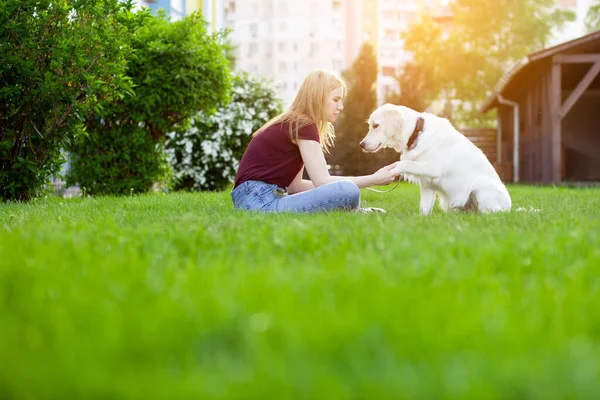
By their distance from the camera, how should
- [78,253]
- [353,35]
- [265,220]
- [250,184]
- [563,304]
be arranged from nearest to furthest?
[563,304] → [78,253] → [265,220] → [250,184] → [353,35]

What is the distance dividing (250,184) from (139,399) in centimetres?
479

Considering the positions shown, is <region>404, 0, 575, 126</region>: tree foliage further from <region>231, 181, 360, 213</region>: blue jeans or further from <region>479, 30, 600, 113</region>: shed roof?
<region>231, 181, 360, 213</region>: blue jeans

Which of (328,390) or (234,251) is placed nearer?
(328,390)

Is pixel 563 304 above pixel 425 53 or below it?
below

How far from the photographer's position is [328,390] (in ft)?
4.70

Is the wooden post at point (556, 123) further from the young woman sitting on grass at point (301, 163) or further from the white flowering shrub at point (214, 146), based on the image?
the young woman sitting on grass at point (301, 163)

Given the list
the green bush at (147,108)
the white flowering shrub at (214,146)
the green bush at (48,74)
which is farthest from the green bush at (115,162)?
the white flowering shrub at (214,146)

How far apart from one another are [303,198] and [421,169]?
103 centimetres

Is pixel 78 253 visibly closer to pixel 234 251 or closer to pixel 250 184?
pixel 234 251

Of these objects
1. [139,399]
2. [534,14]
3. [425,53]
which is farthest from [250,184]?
[534,14]

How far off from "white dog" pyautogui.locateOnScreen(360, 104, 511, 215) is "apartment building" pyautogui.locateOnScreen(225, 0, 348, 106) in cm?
6184

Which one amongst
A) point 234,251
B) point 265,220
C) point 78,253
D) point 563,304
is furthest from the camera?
point 265,220

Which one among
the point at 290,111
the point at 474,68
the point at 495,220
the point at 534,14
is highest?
the point at 534,14

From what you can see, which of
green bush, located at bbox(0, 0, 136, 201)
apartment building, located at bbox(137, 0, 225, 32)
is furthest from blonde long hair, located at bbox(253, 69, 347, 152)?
apartment building, located at bbox(137, 0, 225, 32)
